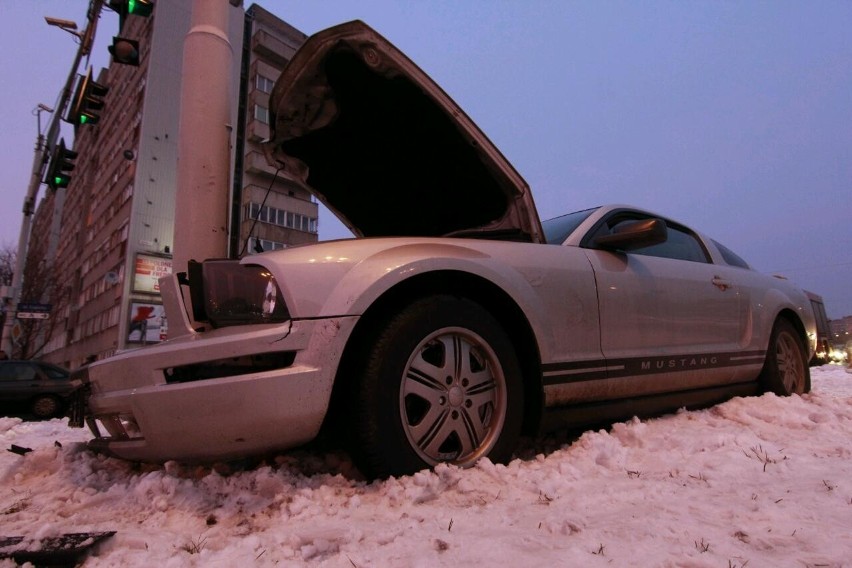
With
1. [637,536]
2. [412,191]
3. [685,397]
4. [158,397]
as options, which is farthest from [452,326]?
[685,397]

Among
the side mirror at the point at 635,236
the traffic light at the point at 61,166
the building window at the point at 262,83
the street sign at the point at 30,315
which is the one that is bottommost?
the street sign at the point at 30,315

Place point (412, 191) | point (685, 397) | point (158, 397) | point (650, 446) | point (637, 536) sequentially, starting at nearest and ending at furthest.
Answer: point (637, 536) < point (158, 397) < point (650, 446) < point (685, 397) < point (412, 191)

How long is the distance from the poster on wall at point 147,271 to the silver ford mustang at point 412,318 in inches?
1173

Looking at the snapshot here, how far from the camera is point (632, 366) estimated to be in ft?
8.99

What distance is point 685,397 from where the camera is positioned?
122 inches

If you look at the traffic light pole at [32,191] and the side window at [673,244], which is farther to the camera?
the traffic light pole at [32,191]

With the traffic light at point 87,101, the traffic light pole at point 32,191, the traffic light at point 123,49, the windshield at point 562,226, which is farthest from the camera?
the traffic light pole at point 32,191

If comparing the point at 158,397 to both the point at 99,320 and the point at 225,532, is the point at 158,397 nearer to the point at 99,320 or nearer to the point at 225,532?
the point at 225,532

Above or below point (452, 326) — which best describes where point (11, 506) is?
below

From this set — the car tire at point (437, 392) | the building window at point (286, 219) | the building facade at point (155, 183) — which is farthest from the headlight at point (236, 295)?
the building window at point (286, 219)

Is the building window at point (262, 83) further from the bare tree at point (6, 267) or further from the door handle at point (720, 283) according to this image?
the door handle at point (720, 283)

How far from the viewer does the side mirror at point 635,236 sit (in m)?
2.76

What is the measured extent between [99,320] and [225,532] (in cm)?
3846

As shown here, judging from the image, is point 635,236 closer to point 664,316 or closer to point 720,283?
point 664,316
